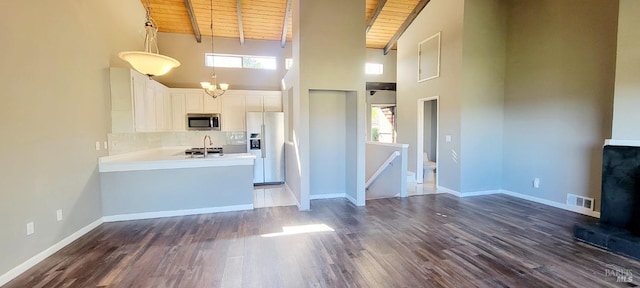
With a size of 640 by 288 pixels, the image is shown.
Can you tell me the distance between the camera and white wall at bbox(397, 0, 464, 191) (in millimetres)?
5363

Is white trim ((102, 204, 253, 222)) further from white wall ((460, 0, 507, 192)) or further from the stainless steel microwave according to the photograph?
white wall ((460, 0, 507, 192))

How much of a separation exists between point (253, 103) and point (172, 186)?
131 inches

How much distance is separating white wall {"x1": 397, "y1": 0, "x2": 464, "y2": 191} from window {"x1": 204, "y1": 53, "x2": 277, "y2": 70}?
3725mm

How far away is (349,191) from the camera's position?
5.25 m

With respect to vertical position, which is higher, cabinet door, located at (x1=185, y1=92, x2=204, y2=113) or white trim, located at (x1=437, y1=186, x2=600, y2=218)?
cabinet door, located at (x1=185, y1=92, x2=204, y2=113)

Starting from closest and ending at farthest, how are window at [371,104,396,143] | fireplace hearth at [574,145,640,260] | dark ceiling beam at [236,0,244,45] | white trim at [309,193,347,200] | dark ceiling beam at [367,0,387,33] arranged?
fireplace hearth at [574,145,640,260]
white trim at [309,193,347,200]
dark ceiling beam at [236,0,244,45]
dark ceiling beam at [367,0,387,33]
window at [371,104,396,143]

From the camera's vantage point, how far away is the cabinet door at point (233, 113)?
6844mm

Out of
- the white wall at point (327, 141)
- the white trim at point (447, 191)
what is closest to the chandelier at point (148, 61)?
the white wall at point (327, 141)

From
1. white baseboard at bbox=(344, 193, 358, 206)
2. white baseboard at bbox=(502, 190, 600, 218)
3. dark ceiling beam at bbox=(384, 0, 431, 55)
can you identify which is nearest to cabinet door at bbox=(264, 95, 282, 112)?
white baseboard at bbox=(344, 193, 358, 206)

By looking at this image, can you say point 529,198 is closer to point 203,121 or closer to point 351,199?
point 351,199

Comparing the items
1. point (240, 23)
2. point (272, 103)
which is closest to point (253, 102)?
point (272, 103)

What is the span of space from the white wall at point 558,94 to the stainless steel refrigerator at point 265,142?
199 inches

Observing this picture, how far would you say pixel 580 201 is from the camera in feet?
14.1

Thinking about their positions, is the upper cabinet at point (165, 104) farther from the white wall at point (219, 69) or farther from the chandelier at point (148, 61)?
the chandelier at point (148, 61)
